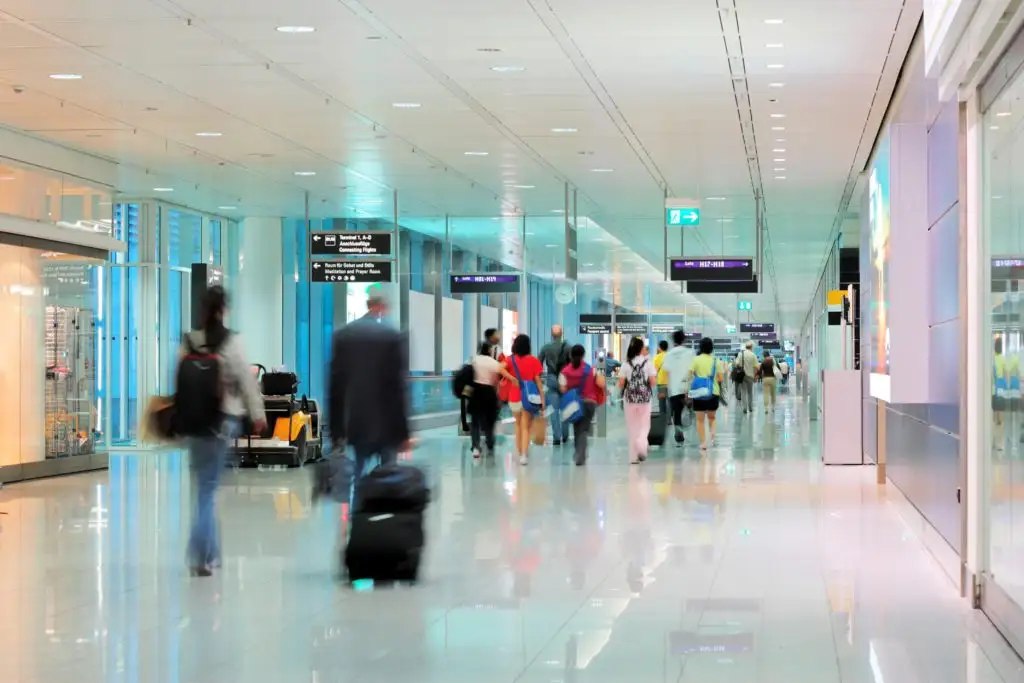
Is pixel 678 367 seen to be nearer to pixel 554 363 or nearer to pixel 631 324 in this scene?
pixel 554 363

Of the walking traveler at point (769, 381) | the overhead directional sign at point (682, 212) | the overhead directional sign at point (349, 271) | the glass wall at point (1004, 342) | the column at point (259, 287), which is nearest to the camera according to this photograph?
the glass wall at point (1004, 342)

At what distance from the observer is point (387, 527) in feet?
24.8

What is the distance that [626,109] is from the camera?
13969mm

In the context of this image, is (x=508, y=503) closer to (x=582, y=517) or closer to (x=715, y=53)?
(x=582, y=517)

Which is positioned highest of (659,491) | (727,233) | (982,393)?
(727,233)

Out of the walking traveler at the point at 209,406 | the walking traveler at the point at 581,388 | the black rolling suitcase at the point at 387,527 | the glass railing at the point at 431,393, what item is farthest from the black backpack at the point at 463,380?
the black rolling suitcase at the point at 387,527

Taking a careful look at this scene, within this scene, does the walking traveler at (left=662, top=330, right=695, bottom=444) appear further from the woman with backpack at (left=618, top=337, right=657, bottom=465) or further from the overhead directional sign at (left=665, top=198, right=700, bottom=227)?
the woman with backpack at (left=618, top=337, right=657, bottom=465)

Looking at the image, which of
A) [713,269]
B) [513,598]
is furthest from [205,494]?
[713,269]

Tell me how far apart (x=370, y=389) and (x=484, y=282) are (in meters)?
16.3

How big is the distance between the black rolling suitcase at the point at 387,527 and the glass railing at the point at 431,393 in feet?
59.9

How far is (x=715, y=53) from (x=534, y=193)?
999 centimetres

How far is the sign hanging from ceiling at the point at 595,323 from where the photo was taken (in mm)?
34594

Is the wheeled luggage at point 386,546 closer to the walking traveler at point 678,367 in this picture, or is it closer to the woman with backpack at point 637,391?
the woman with backpack at point 637,391

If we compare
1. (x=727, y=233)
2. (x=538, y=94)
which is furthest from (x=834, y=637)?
(x=727, y=233)
